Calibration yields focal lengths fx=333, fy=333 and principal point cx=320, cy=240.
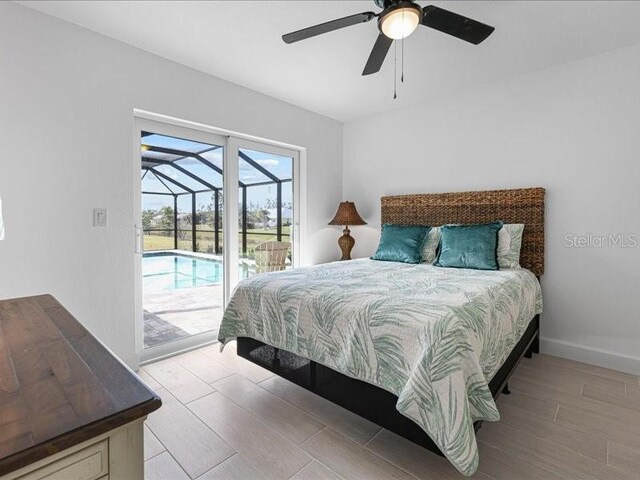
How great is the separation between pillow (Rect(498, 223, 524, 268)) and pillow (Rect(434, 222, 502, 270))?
0.16ft

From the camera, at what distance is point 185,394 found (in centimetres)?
221

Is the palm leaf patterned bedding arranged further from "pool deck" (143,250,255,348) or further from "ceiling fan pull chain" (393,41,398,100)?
"ceiling fan pull chain" (393,41,398,100)

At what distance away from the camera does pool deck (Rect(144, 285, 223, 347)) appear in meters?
2.87

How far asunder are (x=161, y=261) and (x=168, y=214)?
41 cm

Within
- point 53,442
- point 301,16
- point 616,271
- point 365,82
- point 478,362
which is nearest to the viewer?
point 53,442

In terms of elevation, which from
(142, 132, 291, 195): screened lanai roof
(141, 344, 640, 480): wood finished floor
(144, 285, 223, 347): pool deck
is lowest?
(141, 344, 640, 480): wood finished floor

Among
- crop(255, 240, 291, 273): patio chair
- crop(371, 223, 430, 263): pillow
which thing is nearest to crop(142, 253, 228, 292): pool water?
crop(255, 240, 291, 273): patio chair

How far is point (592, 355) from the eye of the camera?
2.68 metres

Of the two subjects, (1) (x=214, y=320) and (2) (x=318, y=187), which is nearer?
(1) (x=214, y=320)

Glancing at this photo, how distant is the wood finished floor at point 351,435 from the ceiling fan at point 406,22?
2141 mm

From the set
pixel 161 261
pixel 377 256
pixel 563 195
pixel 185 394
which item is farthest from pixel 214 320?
pixel 563 195

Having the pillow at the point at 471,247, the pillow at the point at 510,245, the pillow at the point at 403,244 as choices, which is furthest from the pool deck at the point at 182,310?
the pillow at the point at 510,245

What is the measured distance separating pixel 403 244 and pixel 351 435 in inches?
73.9

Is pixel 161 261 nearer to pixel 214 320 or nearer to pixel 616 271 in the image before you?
pixel 214 320
